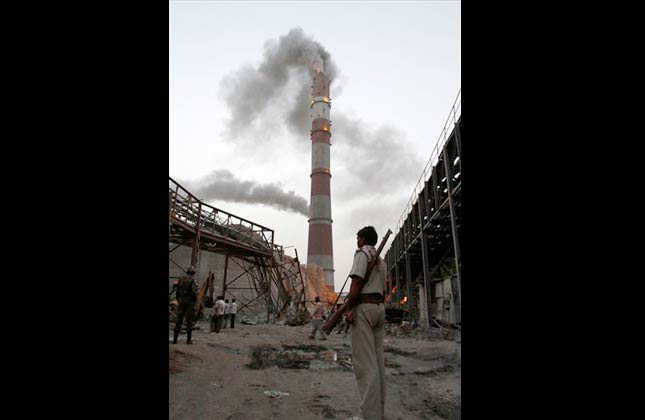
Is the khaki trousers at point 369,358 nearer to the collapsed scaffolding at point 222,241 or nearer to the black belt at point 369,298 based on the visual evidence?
the black belt at point 369,298

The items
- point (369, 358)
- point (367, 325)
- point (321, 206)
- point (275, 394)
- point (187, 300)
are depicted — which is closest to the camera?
point (369, 358)

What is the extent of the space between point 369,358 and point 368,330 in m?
0.22

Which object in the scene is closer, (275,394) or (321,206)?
(275,394)

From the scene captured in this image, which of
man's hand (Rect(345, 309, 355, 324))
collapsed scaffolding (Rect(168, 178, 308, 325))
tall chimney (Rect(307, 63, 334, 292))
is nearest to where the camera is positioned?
man's hand (Rect(345, 309, 355, 324))

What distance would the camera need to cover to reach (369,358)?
2.91 metres

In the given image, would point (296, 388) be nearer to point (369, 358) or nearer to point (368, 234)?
point (369, 358)

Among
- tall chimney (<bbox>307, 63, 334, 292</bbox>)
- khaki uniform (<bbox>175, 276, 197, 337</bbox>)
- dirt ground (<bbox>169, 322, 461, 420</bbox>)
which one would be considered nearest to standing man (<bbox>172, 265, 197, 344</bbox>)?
khaki uniform (<bbox>175, 276, 197, 337</bbox>)

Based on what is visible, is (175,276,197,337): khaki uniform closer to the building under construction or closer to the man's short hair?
the building under construction

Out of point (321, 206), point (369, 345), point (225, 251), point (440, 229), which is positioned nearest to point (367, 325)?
point (369, 345)

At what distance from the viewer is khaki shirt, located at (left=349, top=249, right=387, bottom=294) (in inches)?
122
